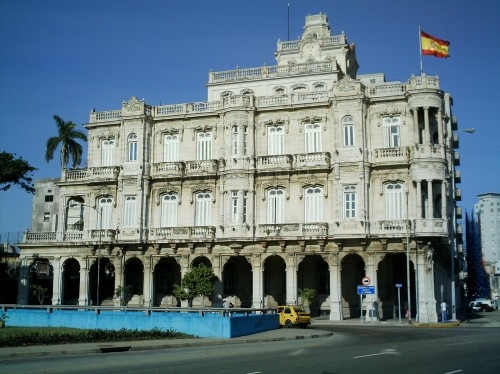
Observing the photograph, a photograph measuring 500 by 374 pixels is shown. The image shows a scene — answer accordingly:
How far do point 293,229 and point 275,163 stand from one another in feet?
19.6

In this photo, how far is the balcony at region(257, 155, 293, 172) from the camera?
5509 centimetres

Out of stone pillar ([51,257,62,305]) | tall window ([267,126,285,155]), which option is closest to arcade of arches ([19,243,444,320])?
stone pillar ([51,257,62,305])

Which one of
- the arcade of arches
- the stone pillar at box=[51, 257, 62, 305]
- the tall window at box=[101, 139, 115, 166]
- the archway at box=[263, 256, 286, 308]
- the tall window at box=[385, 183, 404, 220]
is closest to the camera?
the arcade of arches

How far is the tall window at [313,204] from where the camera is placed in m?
54.5

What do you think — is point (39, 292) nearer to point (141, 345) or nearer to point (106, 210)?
point (106, 210)

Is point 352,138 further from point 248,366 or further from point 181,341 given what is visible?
point 248,366

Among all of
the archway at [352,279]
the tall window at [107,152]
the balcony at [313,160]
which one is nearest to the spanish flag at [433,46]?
the balcony at [313,160]

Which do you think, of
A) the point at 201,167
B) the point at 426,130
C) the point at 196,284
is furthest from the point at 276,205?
the point at 426,130

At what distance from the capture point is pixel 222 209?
56.3 metres

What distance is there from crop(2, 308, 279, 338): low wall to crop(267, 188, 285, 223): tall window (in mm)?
16601

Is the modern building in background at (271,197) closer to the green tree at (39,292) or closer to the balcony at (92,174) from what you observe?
the balcony at (92,174)

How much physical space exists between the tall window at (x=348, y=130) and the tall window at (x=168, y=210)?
16.2 metres

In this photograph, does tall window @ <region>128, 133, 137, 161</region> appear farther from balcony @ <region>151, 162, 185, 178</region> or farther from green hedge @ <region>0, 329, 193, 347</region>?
green hedge @ <region>0, 329, 193, 347</region>

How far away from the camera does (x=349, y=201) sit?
53000 mm
